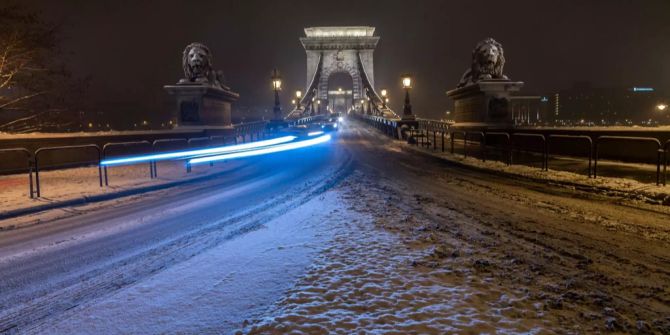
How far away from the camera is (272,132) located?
3142cm

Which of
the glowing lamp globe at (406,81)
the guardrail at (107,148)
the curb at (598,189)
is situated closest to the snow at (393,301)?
the curb at (598,189)

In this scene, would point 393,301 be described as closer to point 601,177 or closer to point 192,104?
point 601,177

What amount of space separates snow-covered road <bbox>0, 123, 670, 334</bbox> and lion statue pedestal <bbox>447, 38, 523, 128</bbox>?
33.6ft

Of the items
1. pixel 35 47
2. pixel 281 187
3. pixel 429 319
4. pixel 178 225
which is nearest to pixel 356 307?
pixel 429 319

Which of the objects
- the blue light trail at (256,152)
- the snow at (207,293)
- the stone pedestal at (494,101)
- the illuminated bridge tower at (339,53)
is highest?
the illuminated bridge tower at (339,53)

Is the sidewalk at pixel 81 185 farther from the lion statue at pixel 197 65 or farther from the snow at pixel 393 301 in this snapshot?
the lion statue at pixel 197 65

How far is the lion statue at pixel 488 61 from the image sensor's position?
18.3m

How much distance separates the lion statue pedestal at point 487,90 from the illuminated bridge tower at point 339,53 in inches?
3065

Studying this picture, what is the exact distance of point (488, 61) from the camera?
1833cm

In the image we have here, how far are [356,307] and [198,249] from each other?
2461 millimetres

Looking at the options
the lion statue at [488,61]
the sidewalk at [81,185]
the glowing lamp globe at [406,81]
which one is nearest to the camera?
the sidewalk at [81,185]

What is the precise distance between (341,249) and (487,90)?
48.1 ft

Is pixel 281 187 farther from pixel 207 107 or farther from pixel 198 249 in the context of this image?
pixel 207 107

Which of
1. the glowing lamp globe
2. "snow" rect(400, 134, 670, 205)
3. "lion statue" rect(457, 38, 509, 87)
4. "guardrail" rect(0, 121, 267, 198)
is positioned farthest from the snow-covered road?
the glowing lamp globe
